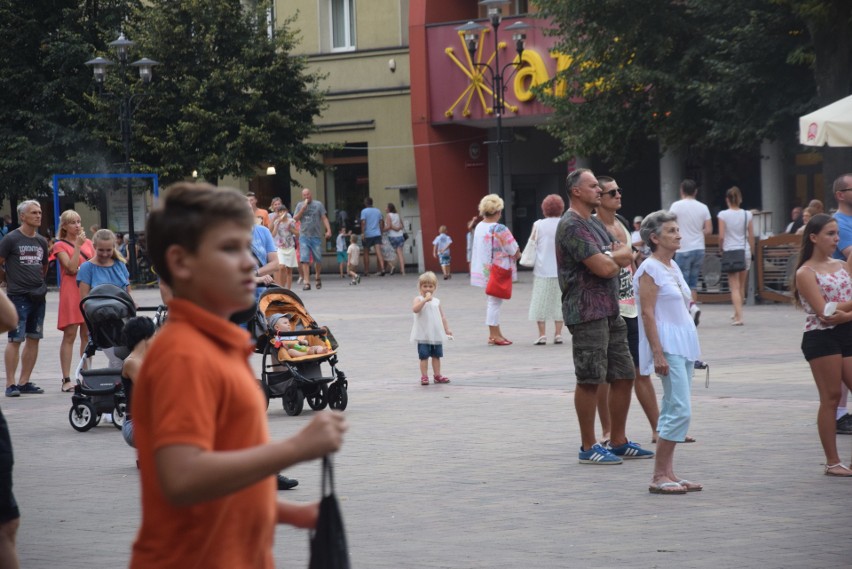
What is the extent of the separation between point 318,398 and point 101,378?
189 cm

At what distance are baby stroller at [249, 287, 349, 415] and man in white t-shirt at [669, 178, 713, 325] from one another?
839 centimetres

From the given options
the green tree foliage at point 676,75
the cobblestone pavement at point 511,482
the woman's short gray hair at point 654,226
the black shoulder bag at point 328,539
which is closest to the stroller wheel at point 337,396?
the cobblestone pavement at point 511,482

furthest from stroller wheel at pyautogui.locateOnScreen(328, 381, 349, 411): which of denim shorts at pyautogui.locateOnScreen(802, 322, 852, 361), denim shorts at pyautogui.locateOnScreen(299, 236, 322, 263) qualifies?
denim shorts at pyautogui.locateOnScreen(299, 236, 322, 263)

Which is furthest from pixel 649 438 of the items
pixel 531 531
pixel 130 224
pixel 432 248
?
pixel 432 248

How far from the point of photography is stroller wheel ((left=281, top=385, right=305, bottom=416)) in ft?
40.1

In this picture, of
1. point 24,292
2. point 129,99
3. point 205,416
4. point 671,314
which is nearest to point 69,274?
point 24,292

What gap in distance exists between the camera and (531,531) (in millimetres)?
7188

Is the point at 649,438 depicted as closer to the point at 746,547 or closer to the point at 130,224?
the point at 746,547

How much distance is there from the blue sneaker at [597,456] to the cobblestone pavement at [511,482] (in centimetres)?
7

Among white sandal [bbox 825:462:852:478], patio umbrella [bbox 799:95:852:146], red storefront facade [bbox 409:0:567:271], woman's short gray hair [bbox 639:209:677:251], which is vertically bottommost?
white sandal [bbox 825:462:852:478]

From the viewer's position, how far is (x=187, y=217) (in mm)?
3029

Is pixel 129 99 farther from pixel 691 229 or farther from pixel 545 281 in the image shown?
pixel 545 281

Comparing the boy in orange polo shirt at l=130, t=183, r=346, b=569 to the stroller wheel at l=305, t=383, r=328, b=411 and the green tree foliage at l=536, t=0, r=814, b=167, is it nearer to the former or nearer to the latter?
the stroller wheel at l=305, t=383, r=328, b=411

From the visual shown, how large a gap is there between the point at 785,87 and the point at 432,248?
13354 mm
